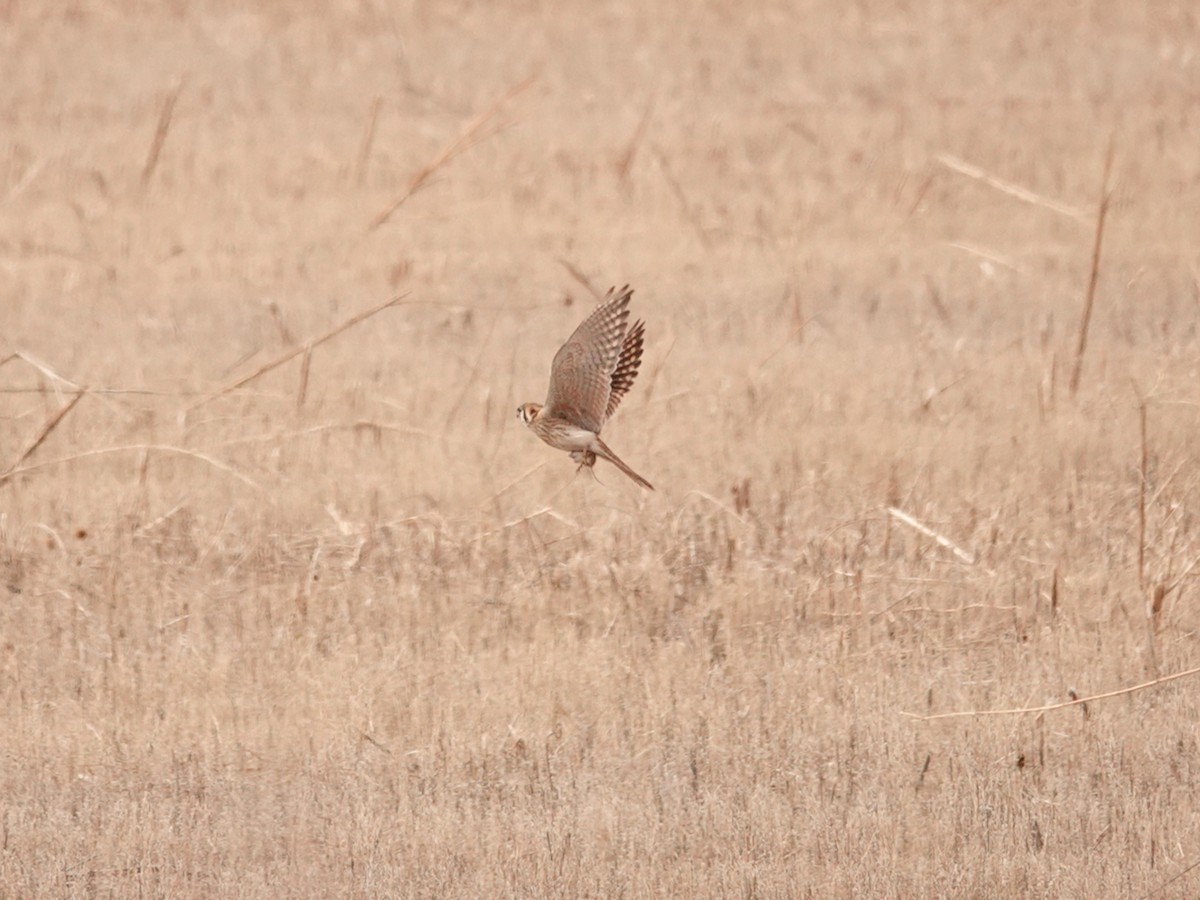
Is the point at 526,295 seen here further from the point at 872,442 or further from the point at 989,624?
the point at 989,624

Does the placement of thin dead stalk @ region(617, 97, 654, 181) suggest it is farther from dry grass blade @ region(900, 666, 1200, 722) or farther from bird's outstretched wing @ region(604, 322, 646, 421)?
dry grass blade @ region(900, 666, 1200, 722)

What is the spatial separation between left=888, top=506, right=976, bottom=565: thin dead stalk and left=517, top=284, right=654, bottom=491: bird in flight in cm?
140

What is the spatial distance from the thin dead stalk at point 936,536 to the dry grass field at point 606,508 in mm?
47

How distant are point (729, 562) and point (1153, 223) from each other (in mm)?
7602

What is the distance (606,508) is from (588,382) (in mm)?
1546

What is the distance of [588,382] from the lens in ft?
22.1

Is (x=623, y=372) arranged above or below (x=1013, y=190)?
below

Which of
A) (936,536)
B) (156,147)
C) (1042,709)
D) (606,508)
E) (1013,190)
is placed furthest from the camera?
(156,147)

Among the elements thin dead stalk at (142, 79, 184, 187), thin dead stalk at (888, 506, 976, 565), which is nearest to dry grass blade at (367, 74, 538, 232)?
thin dead stalk at (142, 79, 184, 187)

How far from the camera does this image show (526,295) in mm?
12742

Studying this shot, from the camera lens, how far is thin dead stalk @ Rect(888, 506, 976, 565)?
24.4 ft

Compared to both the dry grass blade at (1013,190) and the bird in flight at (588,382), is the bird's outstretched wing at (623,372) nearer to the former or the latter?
the bird in flight at (588,382)

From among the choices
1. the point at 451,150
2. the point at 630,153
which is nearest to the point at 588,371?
the point at 451,150

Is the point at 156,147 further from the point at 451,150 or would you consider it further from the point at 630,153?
the point at 451,150
